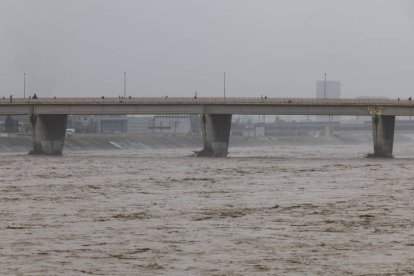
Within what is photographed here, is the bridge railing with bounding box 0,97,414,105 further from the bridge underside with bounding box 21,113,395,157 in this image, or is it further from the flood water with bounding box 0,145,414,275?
the flood water with bounding box 0,145,414,275

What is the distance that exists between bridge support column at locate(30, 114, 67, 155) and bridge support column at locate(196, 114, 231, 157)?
890 inches

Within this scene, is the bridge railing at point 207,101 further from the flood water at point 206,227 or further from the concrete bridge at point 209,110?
the flood water at point 206,227


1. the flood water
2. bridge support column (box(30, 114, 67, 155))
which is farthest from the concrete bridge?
the flood water

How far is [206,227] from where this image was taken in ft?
127

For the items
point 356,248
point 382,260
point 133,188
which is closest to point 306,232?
point 356,248

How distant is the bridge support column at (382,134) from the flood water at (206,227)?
5367 centimetres

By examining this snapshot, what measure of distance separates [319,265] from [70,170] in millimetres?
61660

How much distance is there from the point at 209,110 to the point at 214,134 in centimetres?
407

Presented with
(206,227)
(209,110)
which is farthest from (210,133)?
(206,227)

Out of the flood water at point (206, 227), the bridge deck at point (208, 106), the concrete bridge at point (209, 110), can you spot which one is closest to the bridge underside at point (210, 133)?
the concrete bridge at point (209, 110)

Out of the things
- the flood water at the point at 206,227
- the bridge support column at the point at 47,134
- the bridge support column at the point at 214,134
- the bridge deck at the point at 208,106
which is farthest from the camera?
the bridge support column at the point at 47,134

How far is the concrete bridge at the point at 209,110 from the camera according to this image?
4867 inches

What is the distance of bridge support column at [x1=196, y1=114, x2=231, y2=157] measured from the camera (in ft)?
426

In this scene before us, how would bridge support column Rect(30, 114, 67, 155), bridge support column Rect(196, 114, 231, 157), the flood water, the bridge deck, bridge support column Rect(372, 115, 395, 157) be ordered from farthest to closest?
bridge support column Rect(30, 114, 67, 155) → bridge support column Rect(196, 114, 231, 157) → bridge support column Rect(372, 115, 395, 157) → the bridge deck → the flood water
